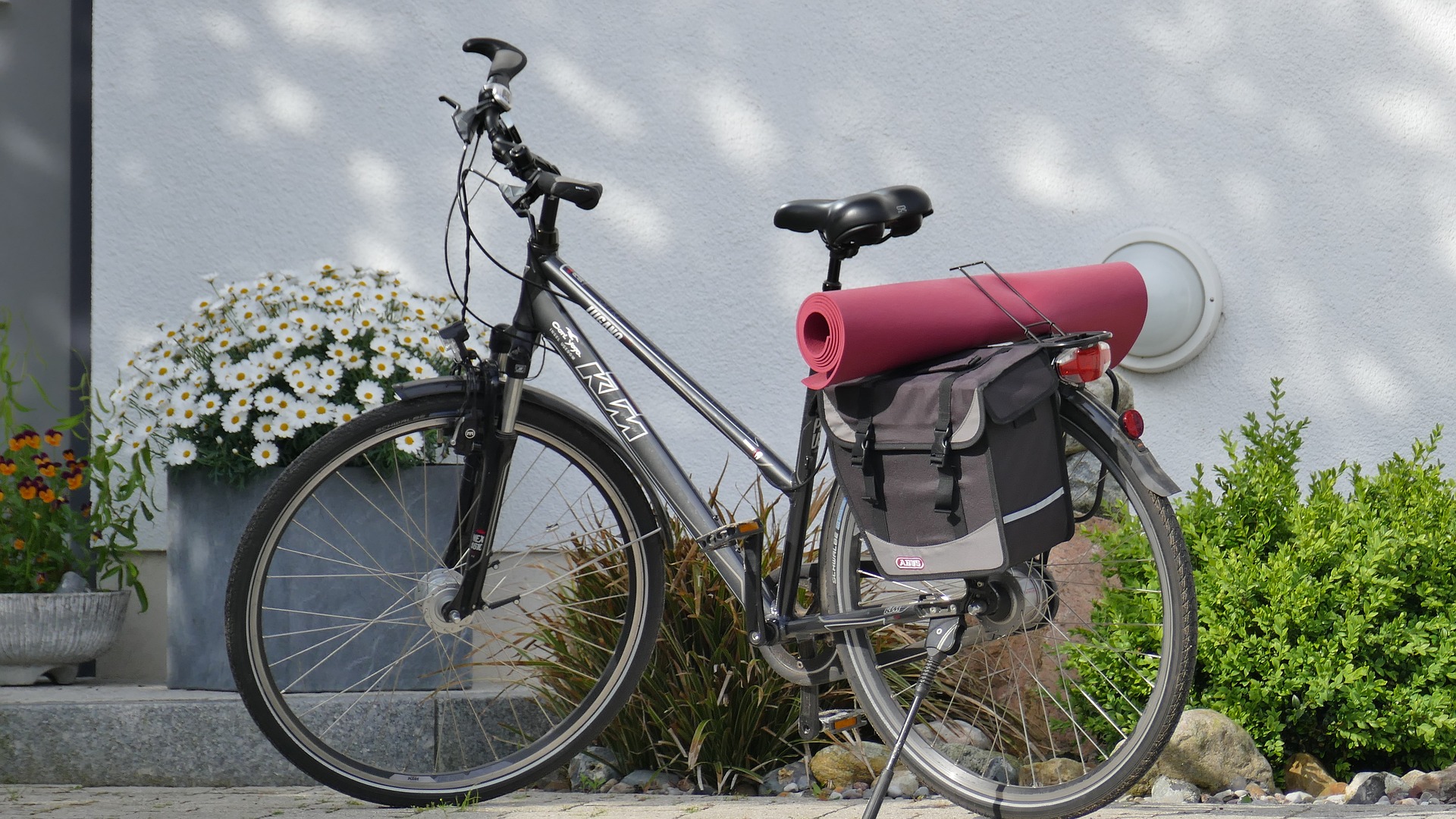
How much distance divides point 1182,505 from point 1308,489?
0.71m

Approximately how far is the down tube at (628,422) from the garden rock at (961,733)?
2.36 ft

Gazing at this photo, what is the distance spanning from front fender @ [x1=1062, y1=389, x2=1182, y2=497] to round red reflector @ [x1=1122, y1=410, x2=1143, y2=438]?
13mm

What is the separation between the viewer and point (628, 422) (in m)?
2.37

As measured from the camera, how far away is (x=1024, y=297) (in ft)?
6.57

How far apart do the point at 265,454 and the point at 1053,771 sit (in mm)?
1969

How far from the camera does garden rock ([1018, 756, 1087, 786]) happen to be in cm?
261

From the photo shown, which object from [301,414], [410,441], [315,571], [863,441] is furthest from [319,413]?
[863,441]

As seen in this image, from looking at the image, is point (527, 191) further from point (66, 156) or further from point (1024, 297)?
point (66, 156)

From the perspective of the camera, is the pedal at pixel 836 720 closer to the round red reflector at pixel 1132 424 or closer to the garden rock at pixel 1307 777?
the round red reflector at pixel 1132 424

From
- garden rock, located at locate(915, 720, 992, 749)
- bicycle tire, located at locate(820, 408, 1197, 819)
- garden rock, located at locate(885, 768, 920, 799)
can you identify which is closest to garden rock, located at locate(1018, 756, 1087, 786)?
bicycle tire, located at locate(820, 408, 1197, 819)

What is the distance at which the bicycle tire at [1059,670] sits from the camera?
6.32 feet

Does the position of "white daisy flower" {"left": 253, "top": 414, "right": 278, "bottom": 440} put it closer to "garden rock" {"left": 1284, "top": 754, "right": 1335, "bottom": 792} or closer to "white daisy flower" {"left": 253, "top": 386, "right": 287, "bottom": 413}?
"white daisy flower" {"left": 253, "top": 386, "right": 287, "bottom": 413}

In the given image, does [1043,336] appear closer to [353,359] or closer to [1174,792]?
[1174,792]

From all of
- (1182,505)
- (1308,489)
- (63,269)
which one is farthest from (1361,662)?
(63,269)
